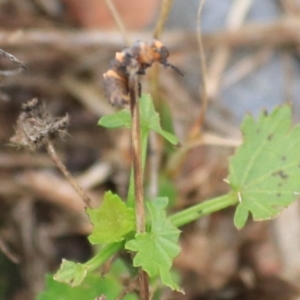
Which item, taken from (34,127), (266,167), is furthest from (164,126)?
(34,127)

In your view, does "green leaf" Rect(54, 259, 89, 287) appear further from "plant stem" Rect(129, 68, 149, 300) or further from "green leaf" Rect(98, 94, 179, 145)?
"green leaf" Rect(98, 94, 179, 145)

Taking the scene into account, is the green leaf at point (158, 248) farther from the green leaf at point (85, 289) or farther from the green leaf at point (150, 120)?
the green leaf at point (85, 289)

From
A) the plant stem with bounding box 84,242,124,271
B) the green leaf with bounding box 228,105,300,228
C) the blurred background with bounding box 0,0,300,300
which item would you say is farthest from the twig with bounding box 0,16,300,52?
the plant stem with bounding box 84,242,124,271

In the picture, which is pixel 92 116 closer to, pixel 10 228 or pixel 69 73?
pixel 69 73

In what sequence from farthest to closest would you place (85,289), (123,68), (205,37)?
(205,37)
(85,289)
(123,68)

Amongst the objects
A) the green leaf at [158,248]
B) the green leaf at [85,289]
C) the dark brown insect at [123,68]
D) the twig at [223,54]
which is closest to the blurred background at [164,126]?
the twig at [223,54]

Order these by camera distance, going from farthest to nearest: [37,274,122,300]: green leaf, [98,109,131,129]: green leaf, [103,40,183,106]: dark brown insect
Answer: [37,274,122,300]: green leaf, [98,109,131,129]: green leaf, [103,40,183,106]: dark brown insect

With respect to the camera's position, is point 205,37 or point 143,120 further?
point 205,37

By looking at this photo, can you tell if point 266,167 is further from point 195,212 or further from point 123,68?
point 123,68
